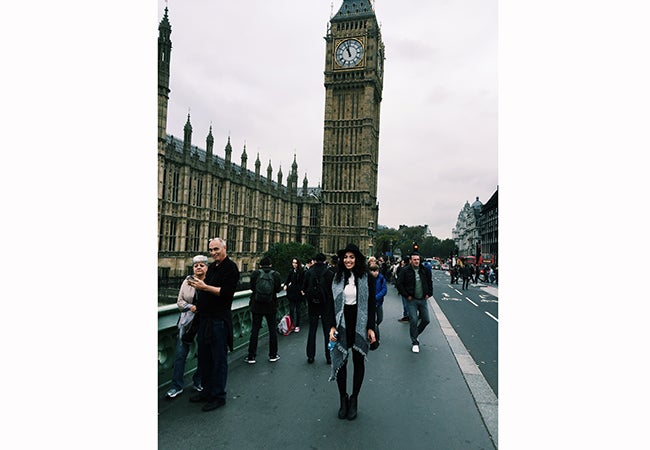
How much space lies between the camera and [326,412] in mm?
3535

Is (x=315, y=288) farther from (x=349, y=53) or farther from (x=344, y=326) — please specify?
(x=349, y=53)

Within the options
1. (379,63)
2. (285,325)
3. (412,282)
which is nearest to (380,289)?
(412,282)

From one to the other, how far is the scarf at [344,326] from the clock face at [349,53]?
5500 centimetres

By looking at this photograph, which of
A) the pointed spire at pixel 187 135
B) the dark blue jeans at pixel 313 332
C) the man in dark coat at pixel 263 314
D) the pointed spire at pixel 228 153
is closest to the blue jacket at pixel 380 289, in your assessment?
the dark blue jeans at pixel 313 332

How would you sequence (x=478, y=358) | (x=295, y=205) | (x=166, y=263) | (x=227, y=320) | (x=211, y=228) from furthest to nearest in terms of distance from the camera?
(x=295, y=205) → (x=211, y=228) → (x=166, y=263) → (x=478, y=358) → (x=227, y=320)

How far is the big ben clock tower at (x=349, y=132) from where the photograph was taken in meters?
53.0

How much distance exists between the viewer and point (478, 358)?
19.3 feet

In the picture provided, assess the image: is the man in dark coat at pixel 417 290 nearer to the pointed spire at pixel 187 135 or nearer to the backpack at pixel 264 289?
the backpack at pixel 264 289

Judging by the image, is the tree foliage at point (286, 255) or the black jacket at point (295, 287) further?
the tree foliage at point (286, 255)

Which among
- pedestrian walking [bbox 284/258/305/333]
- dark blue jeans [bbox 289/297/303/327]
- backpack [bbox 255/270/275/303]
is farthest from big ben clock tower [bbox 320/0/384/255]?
backpack [bbox 255/270/275/303]

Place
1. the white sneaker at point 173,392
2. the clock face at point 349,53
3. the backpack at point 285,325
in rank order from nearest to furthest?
the white sneaker at point 173,392 → the backpack at point 285,325 → the clock face at point 349,53
